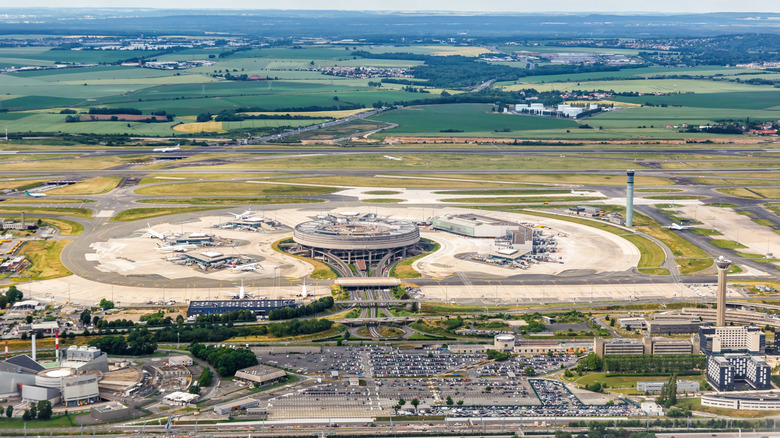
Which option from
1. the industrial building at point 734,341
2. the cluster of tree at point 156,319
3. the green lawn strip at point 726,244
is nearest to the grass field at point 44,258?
the cluster of tree at point 156,319

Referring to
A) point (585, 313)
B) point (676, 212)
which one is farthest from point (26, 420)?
point (676, 212)

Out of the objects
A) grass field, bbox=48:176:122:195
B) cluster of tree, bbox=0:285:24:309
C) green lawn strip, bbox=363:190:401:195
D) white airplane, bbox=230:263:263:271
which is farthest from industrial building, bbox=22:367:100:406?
grass field, bbox=48:176:122:195

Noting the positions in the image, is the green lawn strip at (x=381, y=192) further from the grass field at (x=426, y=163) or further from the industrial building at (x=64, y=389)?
the industrial building at (x=64, y=389)

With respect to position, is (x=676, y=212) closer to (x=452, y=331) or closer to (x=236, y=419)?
(x=452, y=331)

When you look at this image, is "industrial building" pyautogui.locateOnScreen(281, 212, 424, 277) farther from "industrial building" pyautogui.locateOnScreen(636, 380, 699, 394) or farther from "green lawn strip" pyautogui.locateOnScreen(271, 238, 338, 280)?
"industrial building" pyautogui.locateOnScreen(636, 380, 699, 394)

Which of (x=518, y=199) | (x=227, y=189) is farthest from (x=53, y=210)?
(x=518, y=199)

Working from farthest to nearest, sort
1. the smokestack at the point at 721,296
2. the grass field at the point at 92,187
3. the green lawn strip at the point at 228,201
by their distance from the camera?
1. the grass field at the point at 92,187
2. the green lawn strip at the point at 228,201
3. the smokestack at the point at 721,296
